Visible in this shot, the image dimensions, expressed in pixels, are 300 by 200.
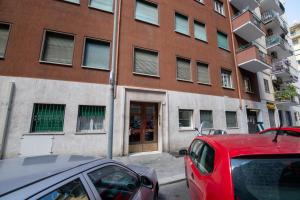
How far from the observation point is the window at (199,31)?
13297 mm

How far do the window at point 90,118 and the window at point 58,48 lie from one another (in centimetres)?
254

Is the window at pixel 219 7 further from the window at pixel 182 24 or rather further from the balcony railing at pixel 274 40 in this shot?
the balcony railing at pixel 274 40

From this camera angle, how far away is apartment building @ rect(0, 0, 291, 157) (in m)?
7.39

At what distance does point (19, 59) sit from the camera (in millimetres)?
7480

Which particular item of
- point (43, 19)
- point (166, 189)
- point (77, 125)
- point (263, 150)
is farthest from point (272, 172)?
point (43, 19)

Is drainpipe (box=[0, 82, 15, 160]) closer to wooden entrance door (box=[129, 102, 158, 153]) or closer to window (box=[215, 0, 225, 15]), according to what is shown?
wooden entrance door (box=[129, 102, 158, 153])

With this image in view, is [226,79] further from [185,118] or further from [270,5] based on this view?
[270,5]

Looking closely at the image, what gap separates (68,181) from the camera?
158 centimetres

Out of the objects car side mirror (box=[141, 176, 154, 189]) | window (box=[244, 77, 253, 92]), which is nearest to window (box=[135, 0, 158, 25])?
car side mirror (box=[141, 176, 154, 189])

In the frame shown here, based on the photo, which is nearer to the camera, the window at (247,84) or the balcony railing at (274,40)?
the window at (247,84)

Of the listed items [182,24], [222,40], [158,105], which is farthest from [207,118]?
[222,40]

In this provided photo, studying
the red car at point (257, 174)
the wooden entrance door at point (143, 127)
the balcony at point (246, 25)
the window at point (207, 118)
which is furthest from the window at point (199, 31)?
the red car at point (257, 174)

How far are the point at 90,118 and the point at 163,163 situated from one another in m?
4.13

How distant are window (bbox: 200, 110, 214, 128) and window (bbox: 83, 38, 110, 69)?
720cm
